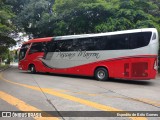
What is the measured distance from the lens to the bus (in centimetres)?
1290

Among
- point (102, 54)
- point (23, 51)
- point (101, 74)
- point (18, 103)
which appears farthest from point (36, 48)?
point (18, 103)

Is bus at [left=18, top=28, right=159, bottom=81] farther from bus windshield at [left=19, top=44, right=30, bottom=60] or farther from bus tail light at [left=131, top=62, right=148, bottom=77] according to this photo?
bus windshield at [left=19, top=44, right=30, bottom=60]

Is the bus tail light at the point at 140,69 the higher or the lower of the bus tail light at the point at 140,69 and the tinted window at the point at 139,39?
the lower

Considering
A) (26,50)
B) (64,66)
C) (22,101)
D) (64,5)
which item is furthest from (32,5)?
(22,101)

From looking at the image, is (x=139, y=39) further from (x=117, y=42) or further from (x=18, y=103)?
(x=18, y=103)

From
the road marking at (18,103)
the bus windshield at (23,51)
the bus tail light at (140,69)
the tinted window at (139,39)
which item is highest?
the tinted window at (139,39)

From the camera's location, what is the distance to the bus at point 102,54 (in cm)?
1290

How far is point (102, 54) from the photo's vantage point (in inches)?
580

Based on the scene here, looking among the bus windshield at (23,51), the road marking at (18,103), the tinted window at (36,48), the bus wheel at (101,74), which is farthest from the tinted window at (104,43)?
the road marking at (18,103)

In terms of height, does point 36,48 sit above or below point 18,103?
above

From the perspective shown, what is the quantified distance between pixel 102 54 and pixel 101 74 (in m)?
1.33

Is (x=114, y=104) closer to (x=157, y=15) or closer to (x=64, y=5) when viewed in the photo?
(x=64, y=5)

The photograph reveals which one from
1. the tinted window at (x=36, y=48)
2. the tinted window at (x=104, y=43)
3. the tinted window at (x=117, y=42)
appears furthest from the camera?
the tinted window at (x=36, y=48)

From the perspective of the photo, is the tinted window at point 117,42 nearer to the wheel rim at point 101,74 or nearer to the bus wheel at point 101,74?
the bus wheel at point 101,74
